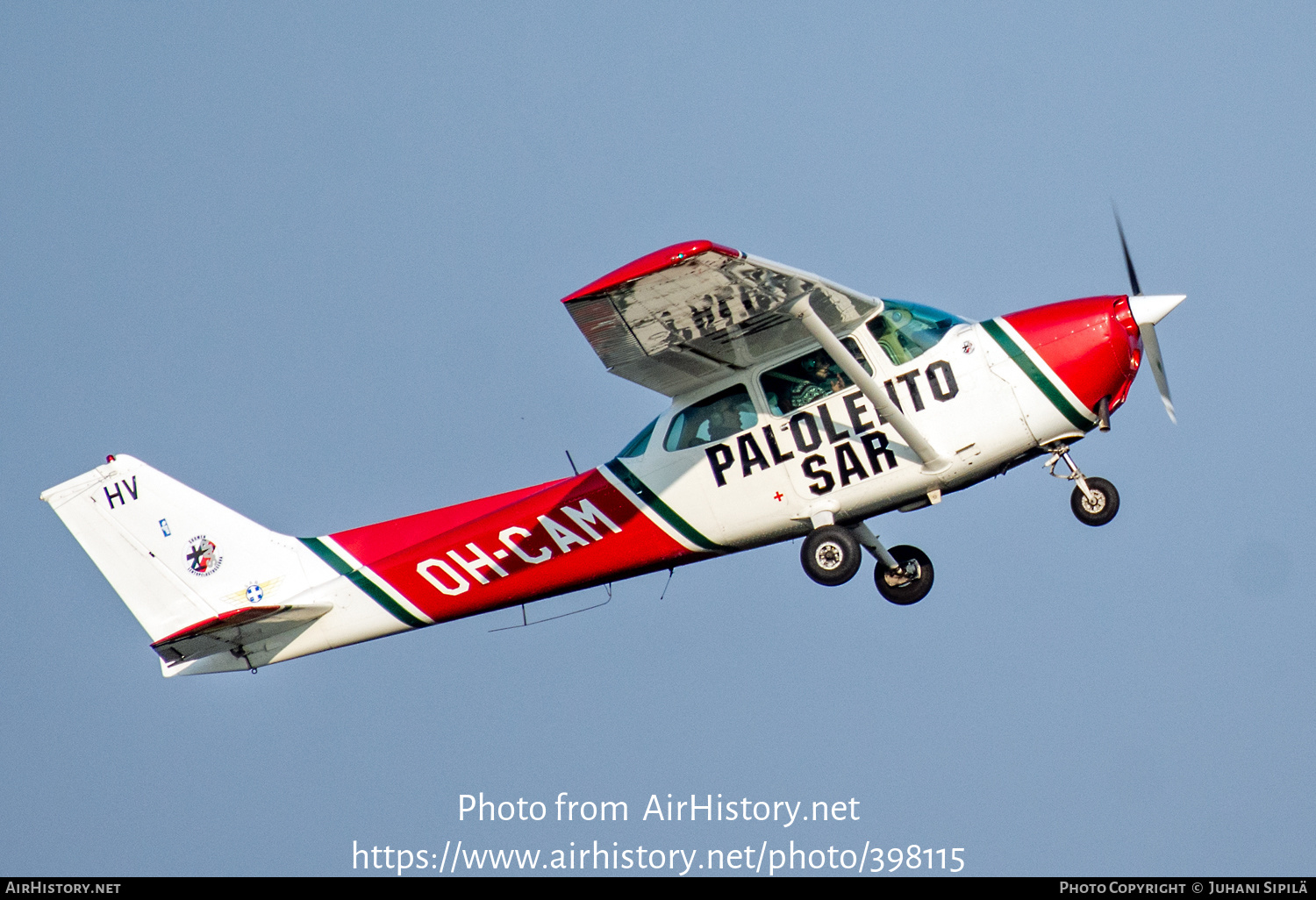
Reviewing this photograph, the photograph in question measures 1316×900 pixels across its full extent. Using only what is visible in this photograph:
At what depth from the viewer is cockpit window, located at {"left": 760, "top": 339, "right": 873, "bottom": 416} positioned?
13.0 m

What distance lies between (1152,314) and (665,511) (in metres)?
4.51

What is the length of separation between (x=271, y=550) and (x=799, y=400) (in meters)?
5.60

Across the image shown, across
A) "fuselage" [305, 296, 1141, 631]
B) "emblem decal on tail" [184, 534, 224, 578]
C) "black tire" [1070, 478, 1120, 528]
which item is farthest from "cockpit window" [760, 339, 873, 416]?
"emblem decal on tail" [184, 534, 224, 578]

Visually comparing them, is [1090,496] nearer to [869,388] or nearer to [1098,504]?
[1098,504]

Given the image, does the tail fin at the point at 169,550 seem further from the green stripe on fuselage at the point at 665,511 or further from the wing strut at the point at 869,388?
the wing strut at the point at 869,388

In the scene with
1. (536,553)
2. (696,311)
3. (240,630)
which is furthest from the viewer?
(240,630)

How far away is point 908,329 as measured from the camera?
12930 millimetres

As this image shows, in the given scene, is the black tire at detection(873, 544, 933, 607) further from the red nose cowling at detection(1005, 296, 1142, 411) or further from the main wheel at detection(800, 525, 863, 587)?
the red nose cowling at detection(1005, 296, 1142, 411)

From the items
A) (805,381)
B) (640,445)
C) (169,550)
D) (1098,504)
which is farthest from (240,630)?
(1098,504)

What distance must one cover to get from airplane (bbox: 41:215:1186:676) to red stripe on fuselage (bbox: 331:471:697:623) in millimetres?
18

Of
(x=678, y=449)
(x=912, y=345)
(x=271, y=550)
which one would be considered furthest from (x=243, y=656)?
(x=912, y=345)

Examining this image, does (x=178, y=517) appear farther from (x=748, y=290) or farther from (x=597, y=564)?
(x=748, y=290)

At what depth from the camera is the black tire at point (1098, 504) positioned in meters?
12.7

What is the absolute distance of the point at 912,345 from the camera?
12891 mm
